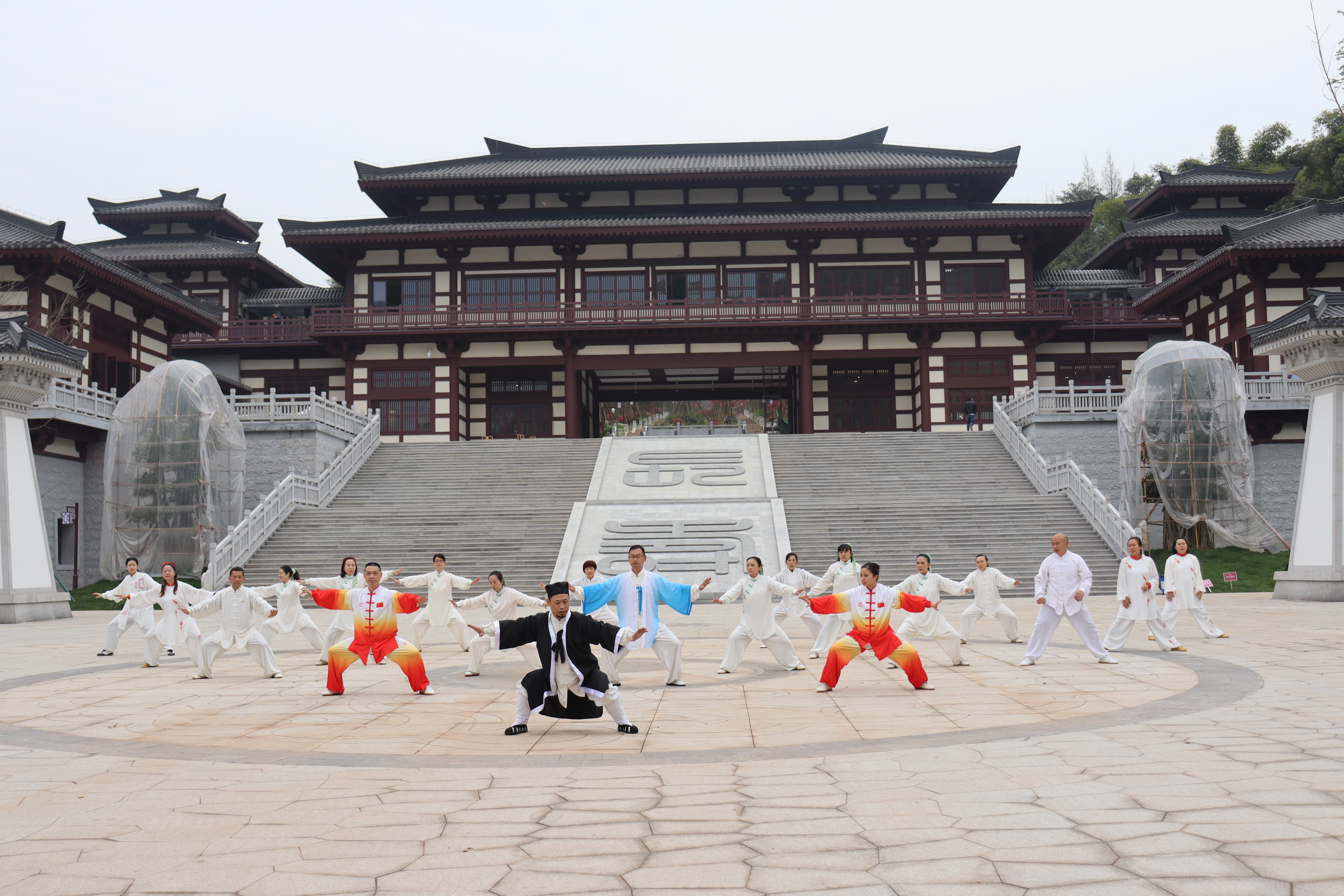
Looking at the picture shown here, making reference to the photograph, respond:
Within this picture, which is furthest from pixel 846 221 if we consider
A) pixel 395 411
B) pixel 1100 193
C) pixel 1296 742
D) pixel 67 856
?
pixel 1100 193

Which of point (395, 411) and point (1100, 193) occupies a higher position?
point (1100, 193)

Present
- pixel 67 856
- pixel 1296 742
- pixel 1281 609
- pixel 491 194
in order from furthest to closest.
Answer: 1. pixel 491 194
2. pixel 1281 609
3. pixel 1296 742
4. pixel 67 856

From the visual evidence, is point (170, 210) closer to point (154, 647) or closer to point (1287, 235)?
point (154, 647)

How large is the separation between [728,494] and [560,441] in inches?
268

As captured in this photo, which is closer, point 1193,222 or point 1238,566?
point 1238,566

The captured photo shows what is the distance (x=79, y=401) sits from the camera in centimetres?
2255

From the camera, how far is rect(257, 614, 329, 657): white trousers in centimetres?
1113

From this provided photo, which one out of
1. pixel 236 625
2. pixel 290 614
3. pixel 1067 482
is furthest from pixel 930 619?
pixel 1067 482

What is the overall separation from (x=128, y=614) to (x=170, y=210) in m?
31.0

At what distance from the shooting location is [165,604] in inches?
437

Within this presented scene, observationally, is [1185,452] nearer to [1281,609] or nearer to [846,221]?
[1281,609]

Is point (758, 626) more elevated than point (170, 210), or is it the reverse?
point (170, 210)

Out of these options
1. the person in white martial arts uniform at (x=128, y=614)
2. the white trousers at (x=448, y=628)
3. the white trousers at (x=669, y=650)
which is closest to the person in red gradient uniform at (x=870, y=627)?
the white trousers at (x=669, y=650)

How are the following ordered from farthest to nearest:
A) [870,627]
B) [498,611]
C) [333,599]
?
[498,611] → [333,599] → [870,627]
